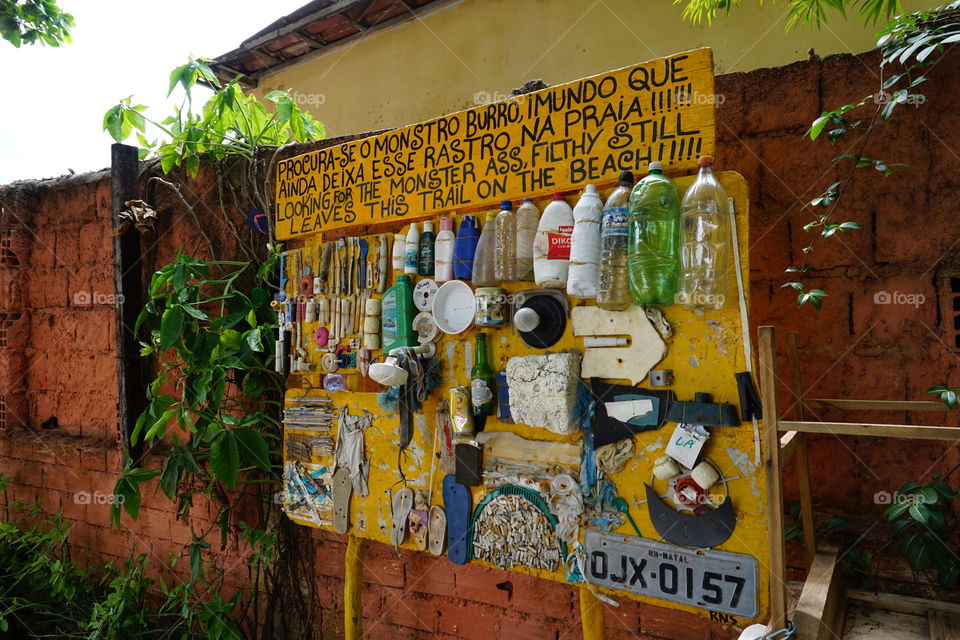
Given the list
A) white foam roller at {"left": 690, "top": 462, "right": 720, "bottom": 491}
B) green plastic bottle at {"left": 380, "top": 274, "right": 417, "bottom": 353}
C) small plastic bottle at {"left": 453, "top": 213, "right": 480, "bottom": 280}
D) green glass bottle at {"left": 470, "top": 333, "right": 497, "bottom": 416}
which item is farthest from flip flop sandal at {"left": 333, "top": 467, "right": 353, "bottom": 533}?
white foam roller at {"left": 690, "top": 462, "right": 720, "bottom": 491}

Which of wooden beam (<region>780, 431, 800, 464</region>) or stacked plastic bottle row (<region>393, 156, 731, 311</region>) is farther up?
stacked plastic bottle row (<region>393, 156, 731, 311</region>)

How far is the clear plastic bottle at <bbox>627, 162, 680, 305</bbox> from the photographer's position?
1.58 metres

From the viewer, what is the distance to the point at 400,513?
2.14 meters

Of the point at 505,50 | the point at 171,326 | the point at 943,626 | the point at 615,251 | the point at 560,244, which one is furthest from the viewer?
the point at 505,50

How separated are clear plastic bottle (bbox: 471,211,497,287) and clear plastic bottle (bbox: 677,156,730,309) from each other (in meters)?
0.62

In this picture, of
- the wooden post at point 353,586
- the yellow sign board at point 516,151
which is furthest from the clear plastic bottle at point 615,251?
the wooden post at point 353,586

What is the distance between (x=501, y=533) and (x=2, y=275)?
4162 mm

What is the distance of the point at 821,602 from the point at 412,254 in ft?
5.17

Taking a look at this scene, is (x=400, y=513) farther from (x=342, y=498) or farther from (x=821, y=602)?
(x=821, y=602)

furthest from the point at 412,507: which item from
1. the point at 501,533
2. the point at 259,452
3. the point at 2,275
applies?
the point at 2,275

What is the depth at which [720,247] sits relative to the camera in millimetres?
1555

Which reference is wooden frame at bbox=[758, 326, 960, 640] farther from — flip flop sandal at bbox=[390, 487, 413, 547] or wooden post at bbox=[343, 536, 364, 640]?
wooden post at bbox=[343, 536, 364, 640]

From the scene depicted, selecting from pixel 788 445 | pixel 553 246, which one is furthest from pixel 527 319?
pixel 788 445

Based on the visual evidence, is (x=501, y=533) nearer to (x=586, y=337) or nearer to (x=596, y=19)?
(x=586, y=337)
